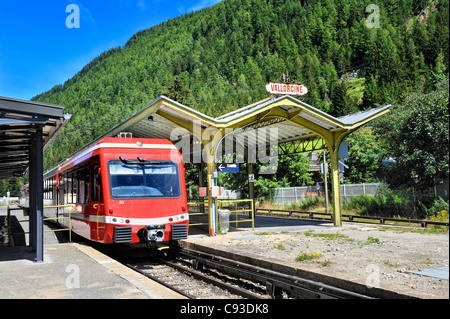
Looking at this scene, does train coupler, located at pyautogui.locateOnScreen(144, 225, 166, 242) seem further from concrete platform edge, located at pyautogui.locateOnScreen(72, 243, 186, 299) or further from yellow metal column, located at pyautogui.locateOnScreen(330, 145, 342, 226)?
yellow metal column, located at pyautogui.locateOnScreen(330, 145, 342, 226)

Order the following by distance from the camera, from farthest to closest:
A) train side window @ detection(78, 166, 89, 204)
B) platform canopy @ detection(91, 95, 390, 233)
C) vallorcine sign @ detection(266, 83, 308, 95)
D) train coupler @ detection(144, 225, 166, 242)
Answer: vallorcine sign @ detection(266, 83, 308, 95), platform canopy @ detection(91, 95, 390, 233), train side window @ detection(78, 166, 89, 204), train coupler @ detection(144, 225, 166, 242)

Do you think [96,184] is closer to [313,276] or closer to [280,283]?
[280,283]

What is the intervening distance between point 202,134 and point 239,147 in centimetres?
840

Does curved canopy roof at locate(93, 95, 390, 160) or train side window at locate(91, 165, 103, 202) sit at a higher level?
curved canopy roof at locate(93, 95, 390, 160)

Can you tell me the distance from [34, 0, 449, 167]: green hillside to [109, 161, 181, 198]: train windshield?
80.4 meters

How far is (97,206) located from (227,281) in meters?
4.32

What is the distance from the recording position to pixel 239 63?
6127 inches

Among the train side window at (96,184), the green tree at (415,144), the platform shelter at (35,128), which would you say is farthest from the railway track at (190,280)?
the green tree at (415,144)

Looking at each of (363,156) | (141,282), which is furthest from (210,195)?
(363,156)

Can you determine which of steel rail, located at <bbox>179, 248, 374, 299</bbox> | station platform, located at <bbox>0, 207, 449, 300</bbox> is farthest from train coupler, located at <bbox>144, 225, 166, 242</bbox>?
steel rail, located at <bbox>179, 248, 374, 299</bbox>

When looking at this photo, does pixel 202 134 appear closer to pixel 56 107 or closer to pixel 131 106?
pixel 56 107

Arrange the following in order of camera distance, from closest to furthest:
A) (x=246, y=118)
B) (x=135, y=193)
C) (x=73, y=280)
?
(x=73, y=280)
(x=135, y=193)
(x=246, y=118)

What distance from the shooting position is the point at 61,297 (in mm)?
6809

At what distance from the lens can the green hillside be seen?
111562mm
